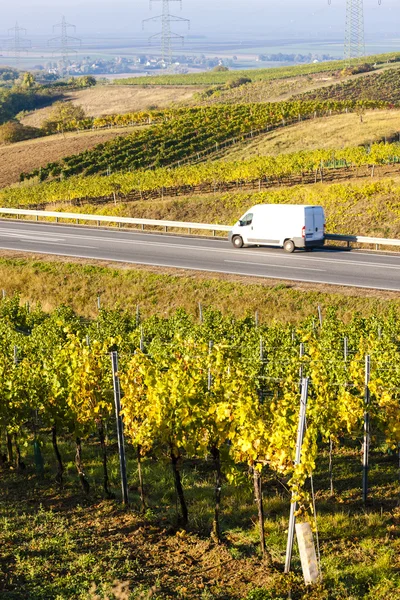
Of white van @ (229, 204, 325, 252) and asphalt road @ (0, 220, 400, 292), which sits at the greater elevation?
white van @ (229, 204, 325, 252)

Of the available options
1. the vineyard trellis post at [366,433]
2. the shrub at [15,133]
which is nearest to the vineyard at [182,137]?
the shrub at [15,133]

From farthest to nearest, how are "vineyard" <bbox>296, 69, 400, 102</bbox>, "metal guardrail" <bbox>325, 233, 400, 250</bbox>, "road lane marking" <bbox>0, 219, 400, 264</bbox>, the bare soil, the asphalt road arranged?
the bare soil → "vineyard" <bbox>296, 69, 400, 102</bbox> → "road lane marking" <bbox>0, 219, 400, 264</bbox> → "metal guardrail" <bbox>325, 233, 400, 250</bbox> → the asphalt road

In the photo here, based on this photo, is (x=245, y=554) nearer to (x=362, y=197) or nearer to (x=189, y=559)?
(x=189, y=559)

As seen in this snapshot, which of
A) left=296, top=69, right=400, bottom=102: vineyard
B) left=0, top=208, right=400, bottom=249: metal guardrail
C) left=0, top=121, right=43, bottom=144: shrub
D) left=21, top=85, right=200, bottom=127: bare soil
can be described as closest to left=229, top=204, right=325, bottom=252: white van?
left=0, top=208, right=400, bottom=249: metal guardrail

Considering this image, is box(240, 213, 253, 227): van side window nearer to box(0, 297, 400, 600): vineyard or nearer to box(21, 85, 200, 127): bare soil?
box(0, 297, 400, 600): vineyard

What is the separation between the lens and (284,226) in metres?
38.3

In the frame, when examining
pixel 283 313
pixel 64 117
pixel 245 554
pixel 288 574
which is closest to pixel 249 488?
pixel 245 554

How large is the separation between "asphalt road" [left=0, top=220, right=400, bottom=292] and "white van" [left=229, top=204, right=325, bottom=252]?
1.89 feet

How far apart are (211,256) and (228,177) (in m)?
20.0

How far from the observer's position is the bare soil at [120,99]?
139m

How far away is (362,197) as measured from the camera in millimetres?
46438

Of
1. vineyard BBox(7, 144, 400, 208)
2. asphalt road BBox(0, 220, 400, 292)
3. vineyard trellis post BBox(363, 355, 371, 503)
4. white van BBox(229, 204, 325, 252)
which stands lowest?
vineyard trellis post BBox(363, 355, 371, 503)

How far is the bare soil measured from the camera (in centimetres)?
13938

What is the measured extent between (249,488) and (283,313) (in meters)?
16.2
